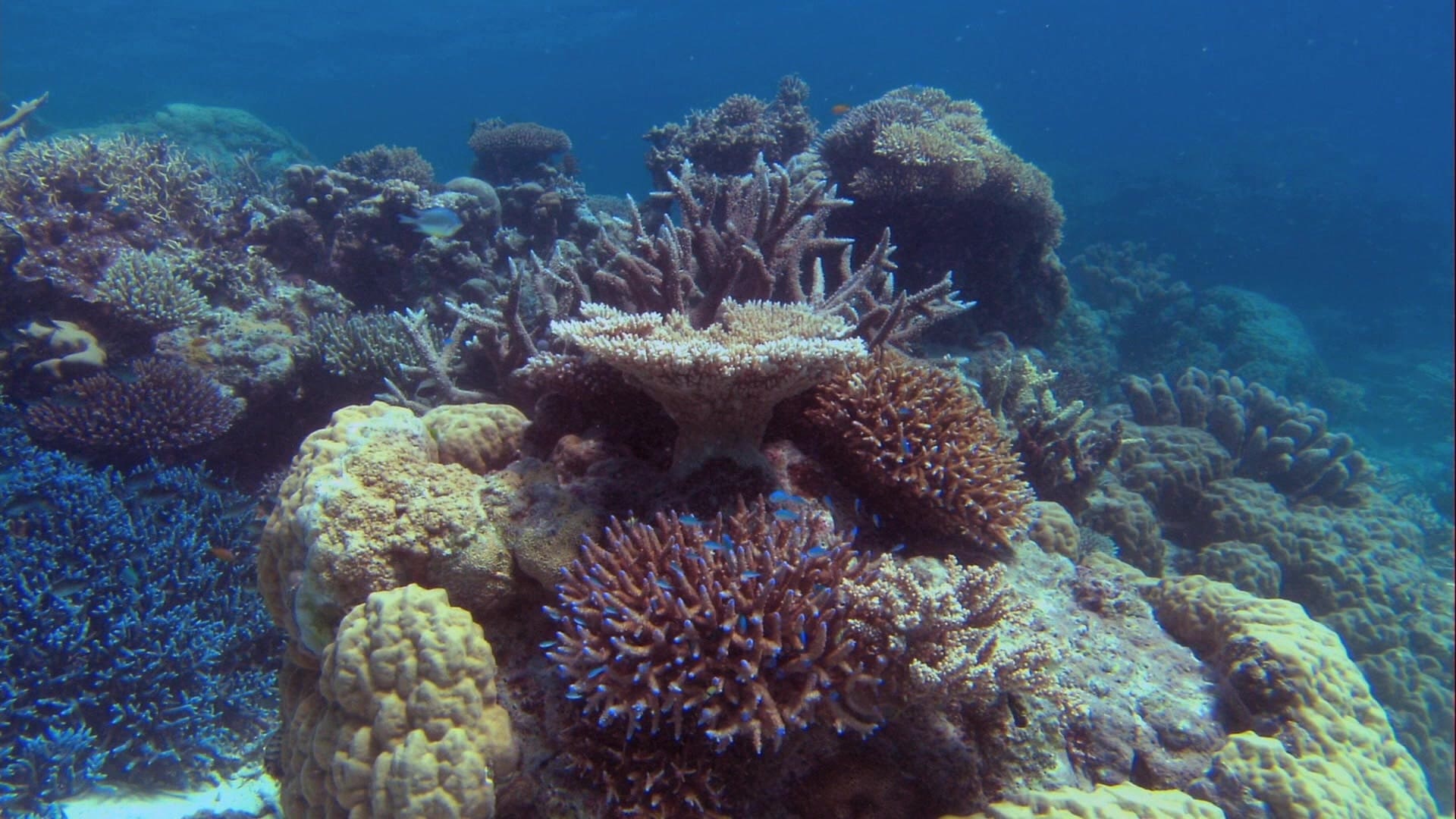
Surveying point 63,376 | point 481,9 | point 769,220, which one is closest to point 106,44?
point 481,9

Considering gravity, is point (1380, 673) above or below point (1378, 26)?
below

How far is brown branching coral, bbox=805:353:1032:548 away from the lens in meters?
3.58

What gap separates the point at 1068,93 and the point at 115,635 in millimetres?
89564

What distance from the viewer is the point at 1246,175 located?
36.0m

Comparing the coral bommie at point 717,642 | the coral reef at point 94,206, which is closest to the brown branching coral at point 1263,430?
the coral bommie at point 717,642

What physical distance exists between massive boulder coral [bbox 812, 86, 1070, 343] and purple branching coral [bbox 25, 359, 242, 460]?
21.7 ft

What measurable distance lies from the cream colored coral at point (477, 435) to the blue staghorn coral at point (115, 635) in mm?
2485

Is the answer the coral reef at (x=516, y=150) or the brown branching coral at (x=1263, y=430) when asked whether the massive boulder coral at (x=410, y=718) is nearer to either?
the brown branching coral at (x=1263, y=430)

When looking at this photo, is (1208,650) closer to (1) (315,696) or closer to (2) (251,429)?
(1) (315,696)

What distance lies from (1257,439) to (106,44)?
80.8m

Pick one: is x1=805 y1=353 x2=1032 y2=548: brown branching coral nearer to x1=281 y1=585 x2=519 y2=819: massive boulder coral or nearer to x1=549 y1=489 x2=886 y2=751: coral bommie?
x1=549 y1=489 x2=886 y2=751: coral bommie

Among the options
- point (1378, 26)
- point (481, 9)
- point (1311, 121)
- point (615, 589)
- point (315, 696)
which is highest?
point (1378, 26)

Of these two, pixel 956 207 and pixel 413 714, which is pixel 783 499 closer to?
pixel 413 714

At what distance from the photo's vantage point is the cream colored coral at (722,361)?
2895 millimetres
